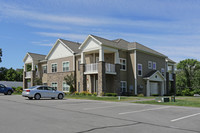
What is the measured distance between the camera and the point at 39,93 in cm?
2136

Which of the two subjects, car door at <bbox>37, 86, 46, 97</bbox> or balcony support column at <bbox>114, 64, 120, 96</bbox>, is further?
balcony support column at <bbox>114, 64, 120, 96</bbox>

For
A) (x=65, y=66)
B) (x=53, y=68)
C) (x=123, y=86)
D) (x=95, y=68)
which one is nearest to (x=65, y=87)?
(x=65, y=66)

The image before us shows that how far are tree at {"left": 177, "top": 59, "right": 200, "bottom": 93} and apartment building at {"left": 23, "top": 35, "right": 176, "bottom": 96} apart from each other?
43.3 feet

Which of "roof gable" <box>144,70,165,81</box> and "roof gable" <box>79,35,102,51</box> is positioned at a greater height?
"roof gable" <box>79,35,102,51</box>

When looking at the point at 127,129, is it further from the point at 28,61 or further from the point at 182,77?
the point at 182,77

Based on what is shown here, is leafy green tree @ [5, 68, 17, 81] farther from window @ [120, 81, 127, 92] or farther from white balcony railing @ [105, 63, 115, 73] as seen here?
white balcony railing @ [105, 63, 115, 73]

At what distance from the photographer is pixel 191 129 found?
24.9 feet

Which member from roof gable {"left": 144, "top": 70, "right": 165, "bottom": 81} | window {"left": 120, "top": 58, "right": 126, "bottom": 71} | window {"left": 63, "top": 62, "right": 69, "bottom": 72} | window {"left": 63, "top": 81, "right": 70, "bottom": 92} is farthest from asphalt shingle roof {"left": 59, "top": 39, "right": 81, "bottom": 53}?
roof gable {"left": 144, "top": 70, "right": 165, "bottom": 81}

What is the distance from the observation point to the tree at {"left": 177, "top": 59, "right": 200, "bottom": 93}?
49856 millimetres

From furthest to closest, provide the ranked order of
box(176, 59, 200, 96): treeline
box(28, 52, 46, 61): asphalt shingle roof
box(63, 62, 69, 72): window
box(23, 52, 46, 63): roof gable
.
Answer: box(176, 59, 200, 96): treeline → box(28, 52, 46, 61): asphalt shingle roof → box(23, 52, 46, 63): roof gable → box(63, 62, 69, 72): window

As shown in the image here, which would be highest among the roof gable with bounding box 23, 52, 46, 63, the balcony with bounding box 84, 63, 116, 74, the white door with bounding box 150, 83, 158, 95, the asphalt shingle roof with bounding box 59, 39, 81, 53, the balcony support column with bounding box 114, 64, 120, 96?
the asphalt shingle roof with bounding box 59, 39, 81, 53

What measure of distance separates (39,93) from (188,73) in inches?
1607

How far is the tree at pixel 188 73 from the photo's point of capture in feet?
164

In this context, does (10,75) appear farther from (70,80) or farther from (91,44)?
(91,44)
